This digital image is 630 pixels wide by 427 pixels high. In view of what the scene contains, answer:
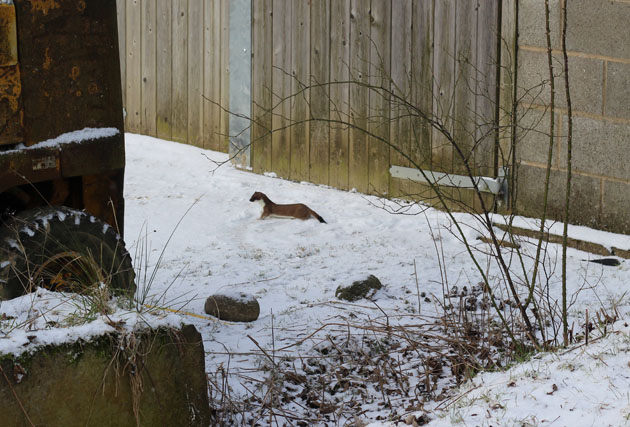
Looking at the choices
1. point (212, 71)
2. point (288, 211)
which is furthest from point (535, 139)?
point (212, 71)

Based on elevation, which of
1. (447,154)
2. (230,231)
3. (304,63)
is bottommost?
(230,231)

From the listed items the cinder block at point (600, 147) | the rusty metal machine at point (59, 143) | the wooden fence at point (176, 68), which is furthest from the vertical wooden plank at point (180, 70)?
→ the rusty metal machine at point (59, 143)

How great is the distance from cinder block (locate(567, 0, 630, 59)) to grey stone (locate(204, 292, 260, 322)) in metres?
3.03

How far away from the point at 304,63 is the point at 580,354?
5.31m

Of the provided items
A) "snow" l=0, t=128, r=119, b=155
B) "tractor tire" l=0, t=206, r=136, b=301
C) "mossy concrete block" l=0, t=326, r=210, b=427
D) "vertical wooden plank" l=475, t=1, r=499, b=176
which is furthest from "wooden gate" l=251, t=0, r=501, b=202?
"mossy concrete block" l=0, t=326, r=210, b=427

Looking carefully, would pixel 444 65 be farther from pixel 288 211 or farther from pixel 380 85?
pixel 288 211

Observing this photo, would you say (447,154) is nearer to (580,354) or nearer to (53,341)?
(580,354)

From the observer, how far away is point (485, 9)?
24.0 ft

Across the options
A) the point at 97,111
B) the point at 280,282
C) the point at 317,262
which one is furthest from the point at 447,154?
the point at 97,111

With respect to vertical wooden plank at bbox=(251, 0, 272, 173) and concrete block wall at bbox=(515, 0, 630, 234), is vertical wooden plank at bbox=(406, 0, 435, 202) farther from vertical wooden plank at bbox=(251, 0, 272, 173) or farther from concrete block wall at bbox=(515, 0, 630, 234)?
vertical wooden plank at bbox=(251, 0, 272, 173)

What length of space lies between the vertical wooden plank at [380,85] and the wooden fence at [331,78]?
Answer: 11 millimetres

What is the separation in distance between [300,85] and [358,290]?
330 cm

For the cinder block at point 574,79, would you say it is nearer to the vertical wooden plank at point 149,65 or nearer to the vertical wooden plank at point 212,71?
the vertical wooden plank at point 212,71

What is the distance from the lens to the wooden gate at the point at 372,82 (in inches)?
293
